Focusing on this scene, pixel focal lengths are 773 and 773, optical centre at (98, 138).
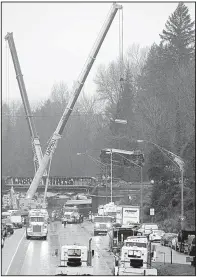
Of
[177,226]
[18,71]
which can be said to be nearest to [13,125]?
[18,71]

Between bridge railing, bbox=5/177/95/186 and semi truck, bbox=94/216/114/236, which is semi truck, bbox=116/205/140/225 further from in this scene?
bridge railing, bbox=5/177/95/186

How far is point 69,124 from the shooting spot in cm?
16738

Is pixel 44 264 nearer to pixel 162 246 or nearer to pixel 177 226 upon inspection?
pixel 162 246

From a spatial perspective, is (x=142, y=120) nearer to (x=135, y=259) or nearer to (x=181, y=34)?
(x=181, y=34)

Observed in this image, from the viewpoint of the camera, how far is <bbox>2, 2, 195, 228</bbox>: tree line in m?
87.6

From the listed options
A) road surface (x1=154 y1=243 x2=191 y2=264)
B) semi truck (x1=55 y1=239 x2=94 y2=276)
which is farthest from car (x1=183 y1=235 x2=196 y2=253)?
semi truck (x1=55 y1=239 x2=94 y2=276)

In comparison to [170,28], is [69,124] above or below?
below

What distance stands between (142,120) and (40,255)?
7650cm

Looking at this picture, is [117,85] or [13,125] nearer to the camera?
[117,85]

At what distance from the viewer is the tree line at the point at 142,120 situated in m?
87.6

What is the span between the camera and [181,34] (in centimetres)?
13750

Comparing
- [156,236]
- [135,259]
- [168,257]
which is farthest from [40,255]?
[156,236]

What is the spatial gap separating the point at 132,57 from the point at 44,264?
132289mm

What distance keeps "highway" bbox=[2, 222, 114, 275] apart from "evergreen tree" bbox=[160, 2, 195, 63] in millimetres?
70963
